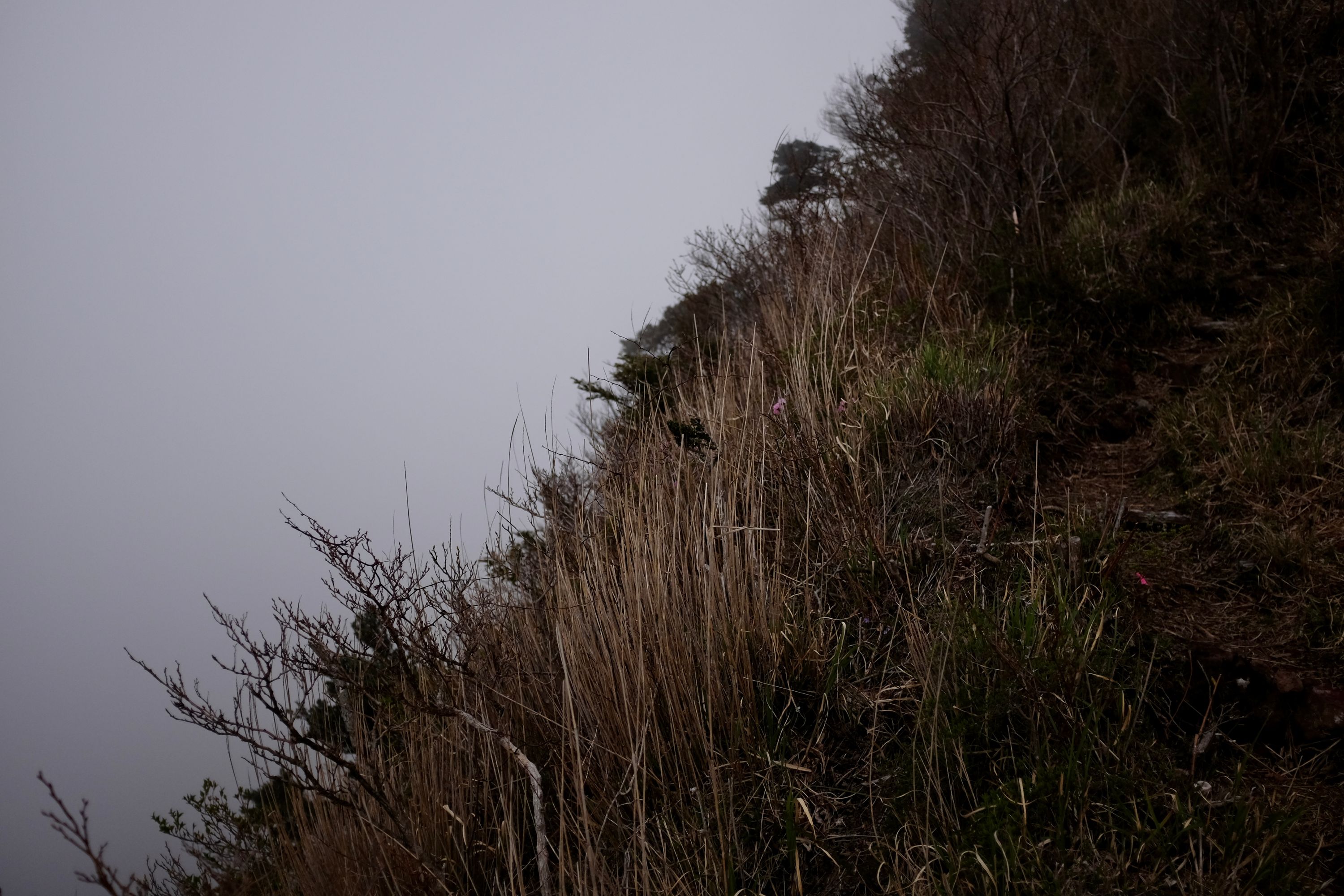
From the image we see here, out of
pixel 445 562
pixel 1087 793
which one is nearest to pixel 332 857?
pixel 445 562

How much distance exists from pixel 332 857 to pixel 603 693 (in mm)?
887

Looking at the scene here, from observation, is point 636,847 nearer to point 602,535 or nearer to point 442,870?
point 442,870

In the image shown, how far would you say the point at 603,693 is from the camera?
1931mm

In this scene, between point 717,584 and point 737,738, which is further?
point 717,584

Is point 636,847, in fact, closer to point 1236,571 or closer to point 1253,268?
point 1236,571

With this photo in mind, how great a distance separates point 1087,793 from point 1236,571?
1358 millimetres

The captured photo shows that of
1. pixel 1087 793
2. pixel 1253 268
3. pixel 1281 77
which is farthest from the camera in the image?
pixel 1281 77

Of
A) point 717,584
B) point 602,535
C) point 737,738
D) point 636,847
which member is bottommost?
point 636,847

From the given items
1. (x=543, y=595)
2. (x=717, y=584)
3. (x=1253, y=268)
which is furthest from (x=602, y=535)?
(x=1253, y=268)

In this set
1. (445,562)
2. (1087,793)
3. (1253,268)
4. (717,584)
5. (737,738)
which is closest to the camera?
(1087,793)

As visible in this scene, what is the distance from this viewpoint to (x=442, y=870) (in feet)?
5.69

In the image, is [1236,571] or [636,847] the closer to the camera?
[636,847]

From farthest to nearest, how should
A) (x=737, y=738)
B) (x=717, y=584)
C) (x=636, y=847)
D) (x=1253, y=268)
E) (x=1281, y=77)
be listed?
(x=1281, y=77) < (x=1253, y=268) < (x=717, y=584) < (x=737, y=738) < (x=636, y=847)

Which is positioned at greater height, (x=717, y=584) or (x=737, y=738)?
(x=717, y=584)
